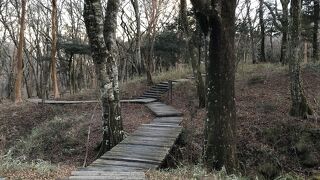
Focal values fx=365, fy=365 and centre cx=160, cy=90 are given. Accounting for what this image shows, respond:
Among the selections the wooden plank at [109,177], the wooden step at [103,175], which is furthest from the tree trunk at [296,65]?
the wooden plank at [109,177]

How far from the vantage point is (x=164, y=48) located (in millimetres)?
29984

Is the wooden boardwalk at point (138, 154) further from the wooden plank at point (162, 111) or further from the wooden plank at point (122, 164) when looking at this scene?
the wooden plank at point (162, 111)

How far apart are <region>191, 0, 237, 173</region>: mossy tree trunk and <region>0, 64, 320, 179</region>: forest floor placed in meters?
0.75

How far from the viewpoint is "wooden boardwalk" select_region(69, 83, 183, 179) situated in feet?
19.7

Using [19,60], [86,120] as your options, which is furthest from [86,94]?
[86,120]

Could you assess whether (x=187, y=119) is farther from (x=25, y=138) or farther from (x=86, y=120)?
(x=25, y=138)

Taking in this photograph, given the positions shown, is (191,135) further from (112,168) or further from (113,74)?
(112,168)

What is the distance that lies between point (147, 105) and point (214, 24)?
9.17m

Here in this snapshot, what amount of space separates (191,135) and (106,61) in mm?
3521

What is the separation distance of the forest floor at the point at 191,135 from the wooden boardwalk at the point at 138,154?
39cm

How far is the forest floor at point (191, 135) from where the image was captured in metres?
7.43

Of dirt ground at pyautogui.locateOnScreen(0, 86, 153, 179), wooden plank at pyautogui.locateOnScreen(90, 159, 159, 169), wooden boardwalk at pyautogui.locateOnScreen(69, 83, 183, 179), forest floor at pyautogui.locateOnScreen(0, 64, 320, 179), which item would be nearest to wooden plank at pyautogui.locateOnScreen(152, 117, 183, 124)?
wooden boardwalk at pyautogui.locateOnScreen(69, 83, 183, 179)

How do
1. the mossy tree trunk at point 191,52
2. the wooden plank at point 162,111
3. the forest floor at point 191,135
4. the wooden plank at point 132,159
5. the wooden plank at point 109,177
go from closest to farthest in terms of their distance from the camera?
the wooden plank at point 109,177, the wooden plank at point 132,159, the forest floor at point 191,135, the wooden plank at point 162,111, the mossy tree trunk at point 191,52

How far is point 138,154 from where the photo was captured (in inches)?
307
